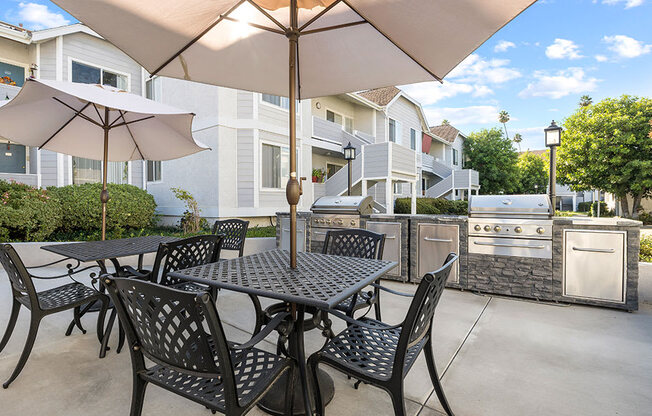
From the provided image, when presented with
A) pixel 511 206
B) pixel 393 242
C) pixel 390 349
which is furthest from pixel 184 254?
pixel 511 206

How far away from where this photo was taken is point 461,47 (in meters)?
2.26

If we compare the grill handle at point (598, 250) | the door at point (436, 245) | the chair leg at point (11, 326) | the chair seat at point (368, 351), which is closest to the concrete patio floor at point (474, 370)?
the chair leg at point (11, 326)

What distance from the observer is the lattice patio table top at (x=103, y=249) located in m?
2.95

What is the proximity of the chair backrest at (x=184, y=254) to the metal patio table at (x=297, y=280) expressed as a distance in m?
0.58

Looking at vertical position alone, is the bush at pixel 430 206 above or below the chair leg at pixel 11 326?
above

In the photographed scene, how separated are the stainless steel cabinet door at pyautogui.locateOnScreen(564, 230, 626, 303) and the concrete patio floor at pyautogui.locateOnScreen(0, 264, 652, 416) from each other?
0.28 metres

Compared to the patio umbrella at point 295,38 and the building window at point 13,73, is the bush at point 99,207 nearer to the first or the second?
the building window at point 13,73

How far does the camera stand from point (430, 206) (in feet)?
52.0

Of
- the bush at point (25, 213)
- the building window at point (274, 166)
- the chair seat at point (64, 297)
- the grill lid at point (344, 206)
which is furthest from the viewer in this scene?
the building window at point (274, 166)

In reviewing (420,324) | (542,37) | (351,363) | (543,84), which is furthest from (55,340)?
(543,84)

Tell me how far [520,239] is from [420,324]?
11.5 ft

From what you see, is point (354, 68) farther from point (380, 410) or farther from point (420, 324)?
point (380, 410)

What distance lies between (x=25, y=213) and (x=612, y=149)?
21.8 m

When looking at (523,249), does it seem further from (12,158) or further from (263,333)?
(12,158)
